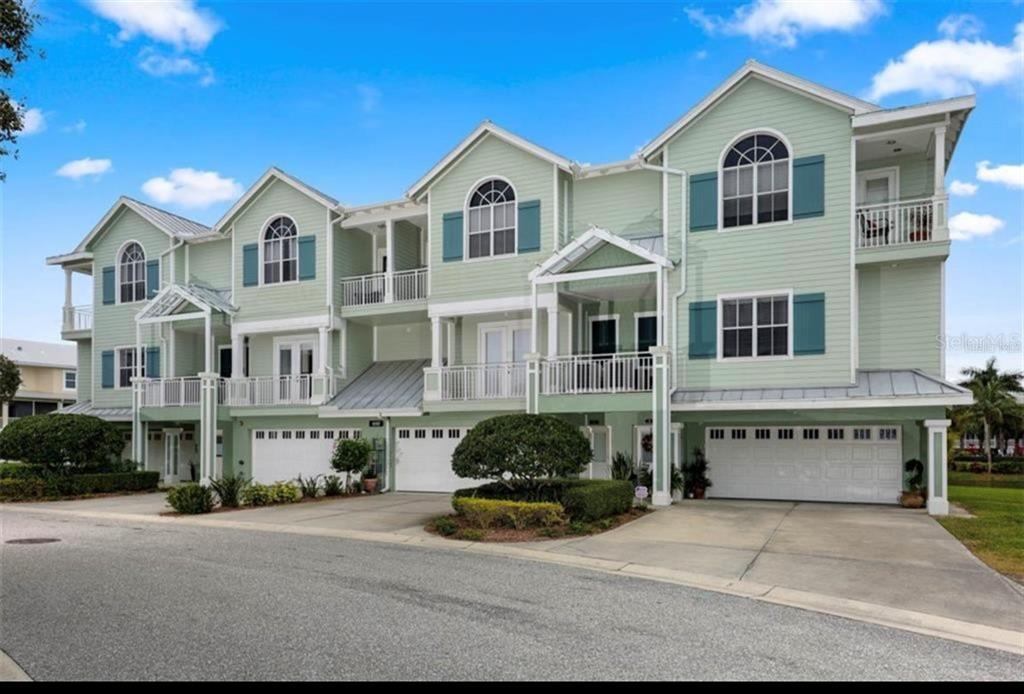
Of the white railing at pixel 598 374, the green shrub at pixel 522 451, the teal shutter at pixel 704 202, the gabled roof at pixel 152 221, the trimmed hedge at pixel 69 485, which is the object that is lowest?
the trimmed hedge at pixel 69 485

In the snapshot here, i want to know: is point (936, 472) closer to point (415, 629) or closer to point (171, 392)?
point (415, 629)

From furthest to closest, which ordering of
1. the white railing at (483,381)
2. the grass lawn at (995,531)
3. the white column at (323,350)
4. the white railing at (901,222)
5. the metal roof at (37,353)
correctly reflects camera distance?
the metal roof at (37,353)
the white column at (323,350)
the white railing at (483,381)
the white railing at (901,222)
the grass lawn at (995,531)

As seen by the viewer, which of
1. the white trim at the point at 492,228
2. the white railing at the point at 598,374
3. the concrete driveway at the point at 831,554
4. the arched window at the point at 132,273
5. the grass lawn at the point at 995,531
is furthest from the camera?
the arched window at the point at 132,273

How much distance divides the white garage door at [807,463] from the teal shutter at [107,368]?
22.1 metres

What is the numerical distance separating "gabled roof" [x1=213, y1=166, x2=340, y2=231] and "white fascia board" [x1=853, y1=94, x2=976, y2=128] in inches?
593

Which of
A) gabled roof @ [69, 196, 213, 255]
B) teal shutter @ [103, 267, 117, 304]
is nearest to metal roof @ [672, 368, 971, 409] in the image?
gabled roof @ [69, 196, 213, 255]

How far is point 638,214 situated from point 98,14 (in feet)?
43.1

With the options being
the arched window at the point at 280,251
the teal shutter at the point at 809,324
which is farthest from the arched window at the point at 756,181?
the arched window at the point at 280,251

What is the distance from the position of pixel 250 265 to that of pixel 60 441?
781cm

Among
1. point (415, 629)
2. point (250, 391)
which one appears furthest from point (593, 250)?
point (415, 629)

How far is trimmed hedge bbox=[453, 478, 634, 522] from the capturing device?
1350 cm

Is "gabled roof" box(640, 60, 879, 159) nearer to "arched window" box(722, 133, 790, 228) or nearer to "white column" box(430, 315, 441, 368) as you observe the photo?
"arched window" box(722, 133, 790, 228)

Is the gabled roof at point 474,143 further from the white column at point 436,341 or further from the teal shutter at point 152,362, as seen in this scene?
the teal shutter at point 152,362

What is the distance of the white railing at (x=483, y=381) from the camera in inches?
764
